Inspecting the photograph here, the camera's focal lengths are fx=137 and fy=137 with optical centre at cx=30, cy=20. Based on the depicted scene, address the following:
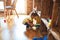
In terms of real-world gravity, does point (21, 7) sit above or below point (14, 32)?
above

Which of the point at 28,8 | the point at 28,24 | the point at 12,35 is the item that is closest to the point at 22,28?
the point at 28,24

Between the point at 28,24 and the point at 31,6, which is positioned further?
the point at 31,6

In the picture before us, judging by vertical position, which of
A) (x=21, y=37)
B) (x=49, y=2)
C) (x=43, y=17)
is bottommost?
(x=21, y=37)

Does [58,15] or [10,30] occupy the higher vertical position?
[58,15]

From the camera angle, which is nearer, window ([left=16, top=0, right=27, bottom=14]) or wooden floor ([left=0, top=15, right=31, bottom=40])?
wooden floor ([left=0, top=15, right=31, bottom=40])

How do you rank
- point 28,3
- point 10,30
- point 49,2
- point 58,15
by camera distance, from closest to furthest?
1. point 58,15
2. point 49,2
3. point 10,30
4. point 28,3

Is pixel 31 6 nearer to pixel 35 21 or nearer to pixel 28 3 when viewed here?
pixel 28 3

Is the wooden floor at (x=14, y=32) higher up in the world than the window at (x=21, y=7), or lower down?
lower down

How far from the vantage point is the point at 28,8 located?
5.63 metres

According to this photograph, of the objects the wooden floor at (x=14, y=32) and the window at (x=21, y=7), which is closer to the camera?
the wooden floor at (x=14, y=32)

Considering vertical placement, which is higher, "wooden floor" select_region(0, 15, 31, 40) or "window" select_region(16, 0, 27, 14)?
"window" select_region(16, 0, 27, 14)

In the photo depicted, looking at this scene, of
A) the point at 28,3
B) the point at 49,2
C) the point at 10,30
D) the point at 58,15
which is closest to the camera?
the point at 58,15

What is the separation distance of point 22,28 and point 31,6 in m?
1.88

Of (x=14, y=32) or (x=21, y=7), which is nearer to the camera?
(x=14, y=32)
